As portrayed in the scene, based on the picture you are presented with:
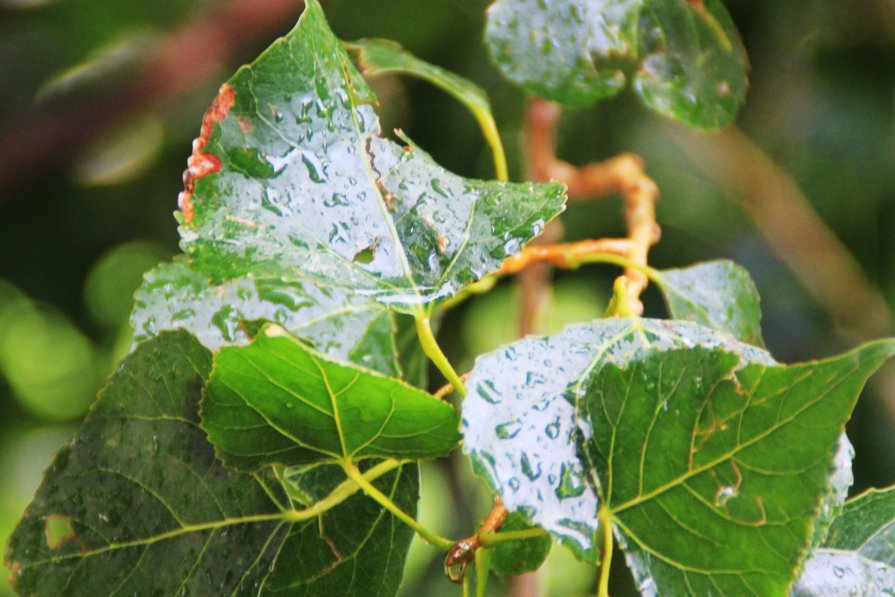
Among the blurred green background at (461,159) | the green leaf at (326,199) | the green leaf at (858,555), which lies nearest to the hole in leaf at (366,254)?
the green leaf at (326,199)

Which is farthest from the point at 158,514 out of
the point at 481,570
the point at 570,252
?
the point at 570,252

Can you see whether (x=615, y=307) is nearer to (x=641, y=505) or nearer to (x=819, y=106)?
(x=641, y=505)

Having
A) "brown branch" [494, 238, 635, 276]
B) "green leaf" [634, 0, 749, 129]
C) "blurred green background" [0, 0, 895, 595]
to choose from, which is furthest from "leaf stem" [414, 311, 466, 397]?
"blurred green background" [0, 0, 895, 595]

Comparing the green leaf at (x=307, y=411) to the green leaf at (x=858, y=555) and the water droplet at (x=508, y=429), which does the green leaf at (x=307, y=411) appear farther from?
the green leaf at (x=858, y=555)

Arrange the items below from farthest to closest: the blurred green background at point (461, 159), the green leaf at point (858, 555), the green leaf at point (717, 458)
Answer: the blurred green background at point (461, 159) → the green leaf at point (858, 555) → the green leaf at point (717, 458)

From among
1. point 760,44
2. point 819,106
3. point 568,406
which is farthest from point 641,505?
point 819,106

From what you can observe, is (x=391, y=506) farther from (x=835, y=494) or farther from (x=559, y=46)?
(x=559, y=46)
